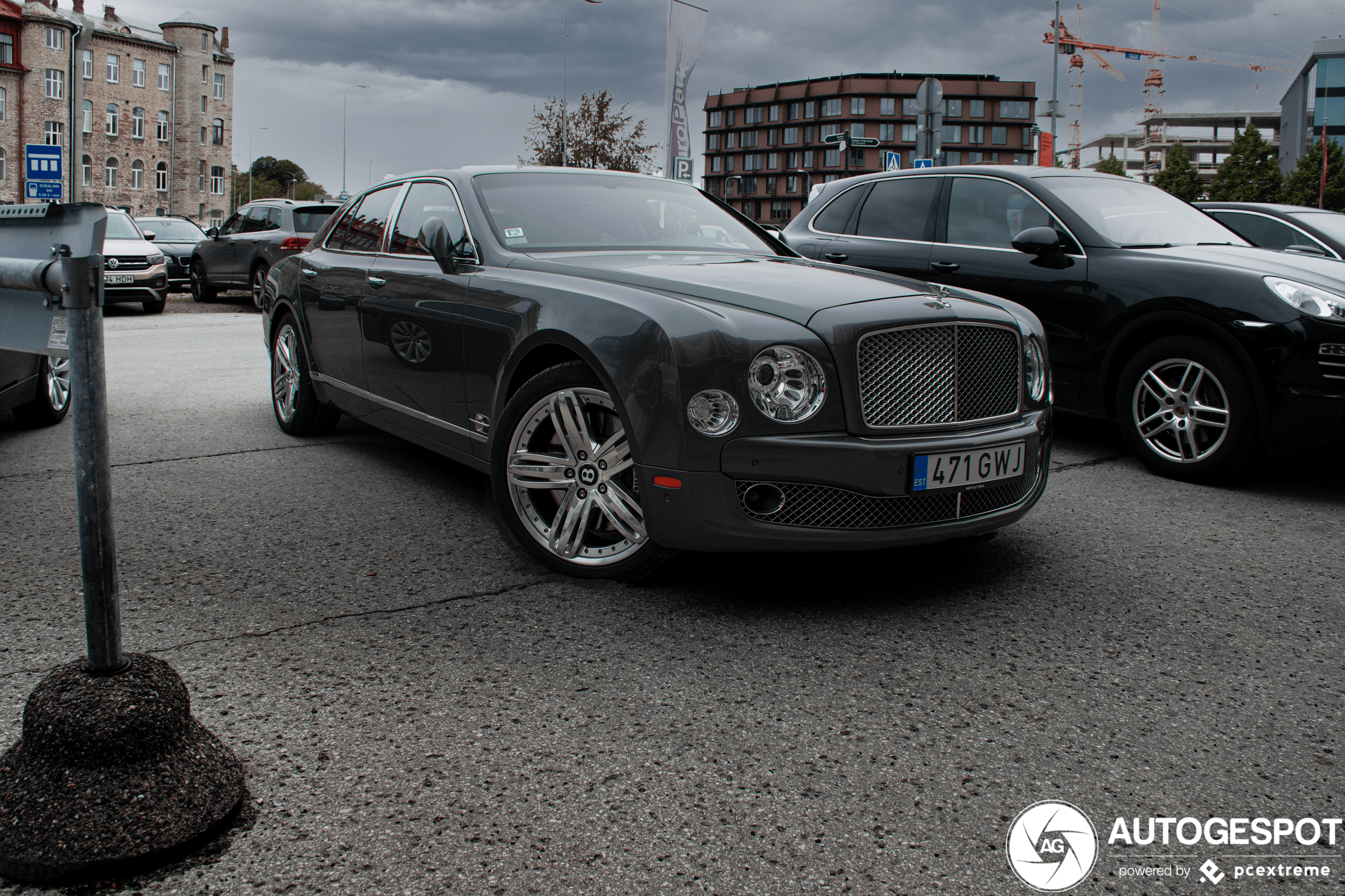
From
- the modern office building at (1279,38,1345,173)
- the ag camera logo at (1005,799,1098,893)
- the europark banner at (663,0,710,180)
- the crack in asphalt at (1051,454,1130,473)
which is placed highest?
the modern office building at (1279,38,1345,173)

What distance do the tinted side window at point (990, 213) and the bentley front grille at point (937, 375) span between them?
2989 mm

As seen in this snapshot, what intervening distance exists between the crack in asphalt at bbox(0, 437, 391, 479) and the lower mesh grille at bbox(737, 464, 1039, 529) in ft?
11.9

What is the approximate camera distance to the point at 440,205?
4969 millimetres

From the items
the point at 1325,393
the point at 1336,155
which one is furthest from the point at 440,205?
the point at 1336,155

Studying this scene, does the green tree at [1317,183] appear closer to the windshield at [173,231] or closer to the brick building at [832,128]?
the windshield at [173,231]

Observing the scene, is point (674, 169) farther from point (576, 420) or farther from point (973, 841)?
point (973, 841)

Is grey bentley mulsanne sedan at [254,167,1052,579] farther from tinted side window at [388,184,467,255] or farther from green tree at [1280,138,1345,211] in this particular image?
green tree at [1280,138,1345,211]

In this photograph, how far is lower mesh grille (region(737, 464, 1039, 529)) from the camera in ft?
11.1

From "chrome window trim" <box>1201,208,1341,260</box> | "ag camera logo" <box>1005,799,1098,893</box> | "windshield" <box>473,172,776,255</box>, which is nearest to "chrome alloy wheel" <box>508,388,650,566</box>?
"windshield" <box>473,172,776,255</box>

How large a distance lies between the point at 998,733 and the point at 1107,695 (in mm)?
432

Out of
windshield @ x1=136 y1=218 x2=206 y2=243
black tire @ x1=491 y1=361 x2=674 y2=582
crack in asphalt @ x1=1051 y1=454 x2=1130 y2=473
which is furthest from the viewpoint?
windshield @ x1=136 y1=218 x2=206 y2=243

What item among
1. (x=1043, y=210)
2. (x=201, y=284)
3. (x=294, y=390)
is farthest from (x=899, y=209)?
(x=201, y=284)

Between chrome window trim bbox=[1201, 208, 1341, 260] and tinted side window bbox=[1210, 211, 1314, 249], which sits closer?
chrome window trim bbox=[1201, 208, 1341, 260]
